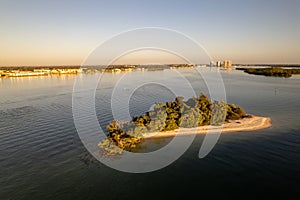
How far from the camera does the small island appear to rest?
29.0 m

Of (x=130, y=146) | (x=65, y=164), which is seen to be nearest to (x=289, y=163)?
(x=130, y=146)

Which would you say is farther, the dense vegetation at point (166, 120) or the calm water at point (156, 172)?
the dense vegetation at point (166, 120)

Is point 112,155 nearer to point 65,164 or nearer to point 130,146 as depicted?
point 130,146

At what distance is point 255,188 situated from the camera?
740 inches

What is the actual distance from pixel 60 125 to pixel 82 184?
19673 mm

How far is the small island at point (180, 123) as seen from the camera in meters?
29.0

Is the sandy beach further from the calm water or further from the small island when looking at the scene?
the calm water

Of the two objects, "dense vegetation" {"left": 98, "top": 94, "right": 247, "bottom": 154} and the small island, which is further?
the small island

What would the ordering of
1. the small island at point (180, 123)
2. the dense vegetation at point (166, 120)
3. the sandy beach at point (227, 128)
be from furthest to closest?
1. the sandy beach at point (227, 128)
2. the small island at point (180, 123)
3. the dense vegetation at point (166, 120)

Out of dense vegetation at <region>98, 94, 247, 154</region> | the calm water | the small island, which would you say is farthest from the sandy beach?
the calm water

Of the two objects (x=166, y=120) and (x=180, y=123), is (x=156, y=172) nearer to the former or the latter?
(x=166, y=120)

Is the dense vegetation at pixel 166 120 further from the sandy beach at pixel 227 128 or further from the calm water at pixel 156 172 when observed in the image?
the calm water at pixel 156 172

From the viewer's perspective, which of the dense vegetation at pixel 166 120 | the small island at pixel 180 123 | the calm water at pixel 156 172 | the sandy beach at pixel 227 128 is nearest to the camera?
the calm water at pixel 156 172

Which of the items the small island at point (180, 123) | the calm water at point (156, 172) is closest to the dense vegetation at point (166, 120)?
the small island at point (180, 123)
